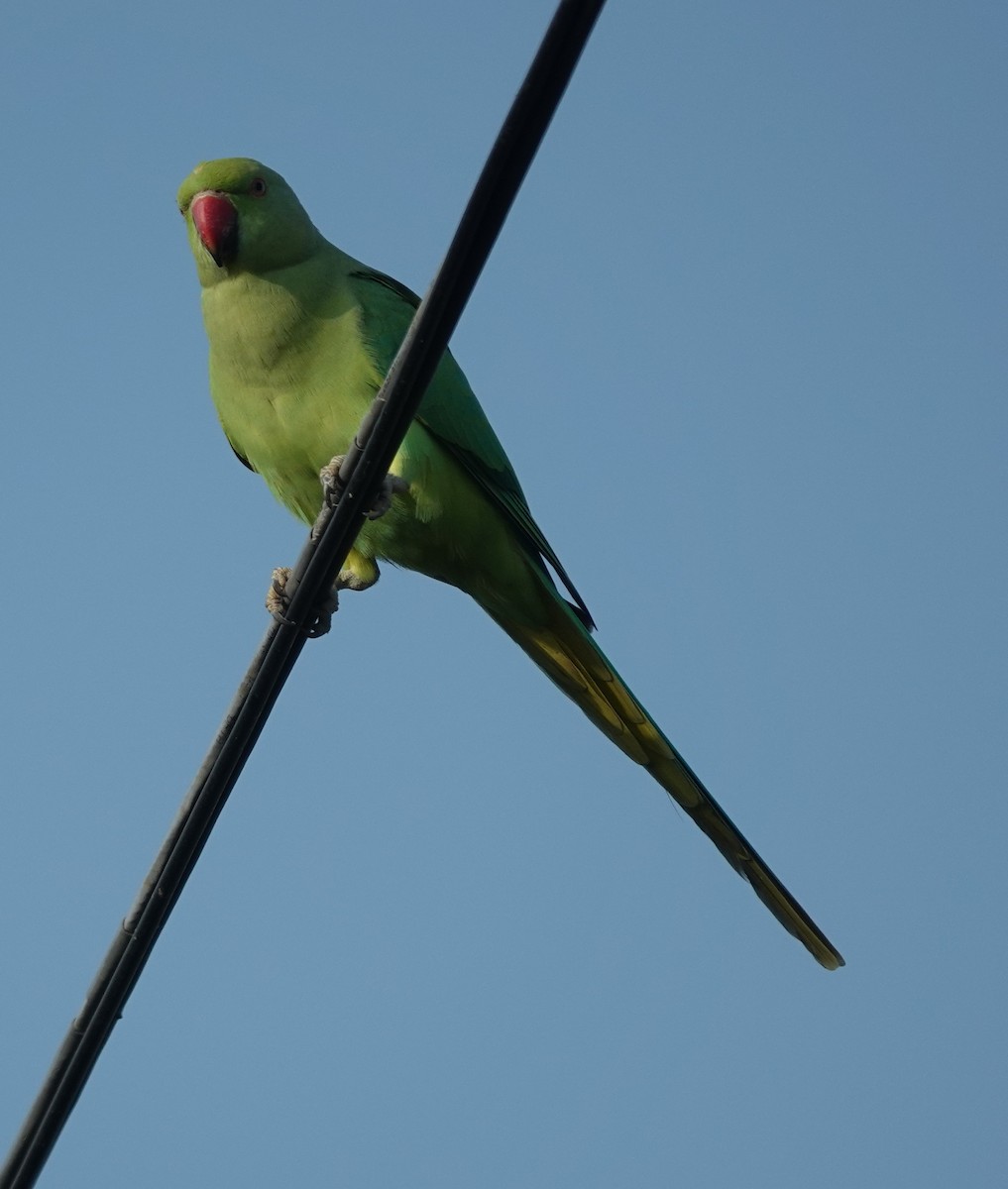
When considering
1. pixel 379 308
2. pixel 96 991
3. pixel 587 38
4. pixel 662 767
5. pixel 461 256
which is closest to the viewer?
pixel 587 38

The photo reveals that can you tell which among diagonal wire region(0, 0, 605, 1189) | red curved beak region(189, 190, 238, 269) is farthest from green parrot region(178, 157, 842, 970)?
diagonal wire region(0, 0, 605, 1189)

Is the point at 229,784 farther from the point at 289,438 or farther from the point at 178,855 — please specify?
the point at 289,438

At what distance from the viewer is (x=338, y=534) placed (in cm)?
239

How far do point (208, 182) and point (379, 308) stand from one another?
33.9 inches

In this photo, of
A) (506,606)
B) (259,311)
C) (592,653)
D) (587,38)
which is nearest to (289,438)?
(259,311)

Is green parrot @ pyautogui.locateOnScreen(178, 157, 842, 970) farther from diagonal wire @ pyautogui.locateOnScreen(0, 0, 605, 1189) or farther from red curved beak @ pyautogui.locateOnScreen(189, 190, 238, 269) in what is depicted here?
diagonal wire @ pyautogui.locateOnScreen(0, 0, 605, 1189)

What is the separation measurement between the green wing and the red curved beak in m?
0.45

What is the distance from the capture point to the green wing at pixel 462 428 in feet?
14.3

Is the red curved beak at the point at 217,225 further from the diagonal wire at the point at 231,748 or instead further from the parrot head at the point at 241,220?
the diagonal wire at the point at 231,748

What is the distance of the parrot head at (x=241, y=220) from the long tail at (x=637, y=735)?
1.54 meters

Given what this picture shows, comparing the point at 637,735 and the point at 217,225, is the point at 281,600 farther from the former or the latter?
the point at 217,225

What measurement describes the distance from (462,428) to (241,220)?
1118 millimetres

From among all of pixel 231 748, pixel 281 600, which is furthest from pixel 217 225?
pixel 231 748

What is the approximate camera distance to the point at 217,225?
451 cm
